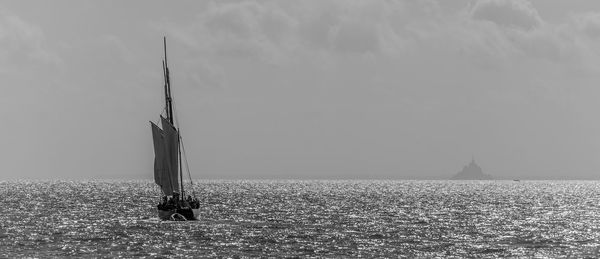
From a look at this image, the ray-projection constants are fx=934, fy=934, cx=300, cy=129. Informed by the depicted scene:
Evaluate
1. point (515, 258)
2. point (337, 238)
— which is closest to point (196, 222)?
point (337, 238)

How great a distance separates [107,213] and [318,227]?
43.5 metres

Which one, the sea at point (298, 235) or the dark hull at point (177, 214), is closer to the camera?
the sea at point (298, 235)

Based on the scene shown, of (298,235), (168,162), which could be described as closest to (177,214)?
(168,162)

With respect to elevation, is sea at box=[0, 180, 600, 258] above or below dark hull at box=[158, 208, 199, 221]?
below

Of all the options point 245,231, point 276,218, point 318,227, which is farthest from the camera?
point 276,218

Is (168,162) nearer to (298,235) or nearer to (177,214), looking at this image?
(177,214)

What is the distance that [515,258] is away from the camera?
7675 cm

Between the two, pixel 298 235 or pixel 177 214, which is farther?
pixel 177 214

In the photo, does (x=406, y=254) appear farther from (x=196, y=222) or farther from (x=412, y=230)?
(x=196, y=222)

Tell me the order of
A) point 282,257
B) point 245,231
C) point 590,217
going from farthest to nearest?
point 590,217 → point 245,231 → point 282,257

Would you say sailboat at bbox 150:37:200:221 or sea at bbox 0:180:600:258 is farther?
sailboat at bbox 150:37:200:221

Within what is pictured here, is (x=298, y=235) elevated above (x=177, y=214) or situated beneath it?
situated beneath

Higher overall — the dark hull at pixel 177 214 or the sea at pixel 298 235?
the dark hull at pixel 177 214

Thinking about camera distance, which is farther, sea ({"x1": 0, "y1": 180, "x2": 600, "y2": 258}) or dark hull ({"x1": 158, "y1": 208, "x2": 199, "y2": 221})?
dark hull ({"x1": 158, "y1": 208, "x2": 199, "y2": 221})
